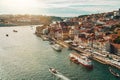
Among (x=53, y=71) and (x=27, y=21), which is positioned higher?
(x=53, y=71)

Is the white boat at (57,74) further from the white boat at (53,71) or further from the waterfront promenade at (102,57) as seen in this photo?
the waterfront promenade at (102,57)

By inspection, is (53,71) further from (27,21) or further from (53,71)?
(27,21)

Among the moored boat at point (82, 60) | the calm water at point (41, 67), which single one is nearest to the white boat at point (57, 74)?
the calm water at point (41, 67)

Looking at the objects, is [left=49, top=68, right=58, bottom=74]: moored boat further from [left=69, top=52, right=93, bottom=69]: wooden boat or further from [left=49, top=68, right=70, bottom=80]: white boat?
[left=69, top=52, right=93, bottom=69]: wooden boat

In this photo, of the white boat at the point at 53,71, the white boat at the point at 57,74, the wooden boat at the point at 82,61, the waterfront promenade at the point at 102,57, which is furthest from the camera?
the waterfront promenade at the point at 102,57

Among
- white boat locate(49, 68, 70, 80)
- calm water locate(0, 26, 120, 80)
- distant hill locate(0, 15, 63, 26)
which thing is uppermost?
white boat locate(49, 68, 70, 80)

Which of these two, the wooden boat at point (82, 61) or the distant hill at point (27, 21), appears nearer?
the wooden boat at point (82, 61)

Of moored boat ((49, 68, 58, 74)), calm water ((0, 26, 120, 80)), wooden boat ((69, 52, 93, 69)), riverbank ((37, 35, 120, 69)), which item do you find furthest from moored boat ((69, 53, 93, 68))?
moored boat ((49, 68, 58, 74))

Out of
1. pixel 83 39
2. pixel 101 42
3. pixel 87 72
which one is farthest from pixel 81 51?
pixel 87 72

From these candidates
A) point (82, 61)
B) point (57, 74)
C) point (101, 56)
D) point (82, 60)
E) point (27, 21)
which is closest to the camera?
point (57, 74)

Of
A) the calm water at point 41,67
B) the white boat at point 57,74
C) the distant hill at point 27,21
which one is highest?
the white boat at point 57,74

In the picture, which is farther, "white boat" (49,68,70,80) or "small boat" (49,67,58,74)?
"small boat" (49,67,58,74)

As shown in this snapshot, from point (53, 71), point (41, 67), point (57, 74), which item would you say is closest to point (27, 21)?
point (41, 67)

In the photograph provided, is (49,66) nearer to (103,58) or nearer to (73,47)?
(103,58)
